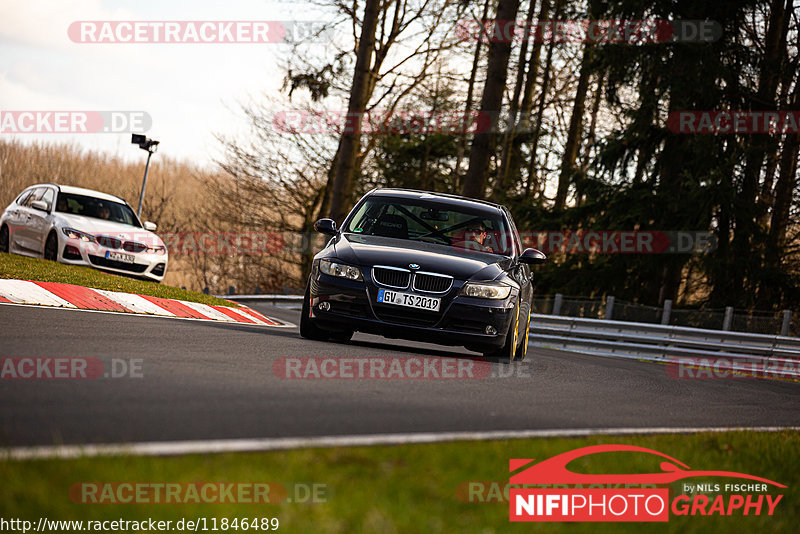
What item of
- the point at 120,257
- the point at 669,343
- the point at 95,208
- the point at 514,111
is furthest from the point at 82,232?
the point at 514,111

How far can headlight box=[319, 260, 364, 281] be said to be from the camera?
8860 millimetres

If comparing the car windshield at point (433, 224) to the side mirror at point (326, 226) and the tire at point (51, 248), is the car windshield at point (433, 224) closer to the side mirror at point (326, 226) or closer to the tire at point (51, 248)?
the side mirror at point (326, 226)

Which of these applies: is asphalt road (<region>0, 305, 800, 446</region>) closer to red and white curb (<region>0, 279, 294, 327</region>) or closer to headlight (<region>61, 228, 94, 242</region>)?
red and white curb (<region>0, 279, 294, 327</region>)

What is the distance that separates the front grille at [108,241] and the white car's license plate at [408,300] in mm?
9146

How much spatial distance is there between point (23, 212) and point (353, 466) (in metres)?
15.4

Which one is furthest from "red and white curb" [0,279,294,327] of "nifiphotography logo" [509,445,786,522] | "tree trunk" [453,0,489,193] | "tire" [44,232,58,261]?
"tree trunk" [453,0,489,193]

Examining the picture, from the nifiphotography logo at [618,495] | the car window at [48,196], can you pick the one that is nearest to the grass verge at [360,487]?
the nifiphotography logo at [618,495]

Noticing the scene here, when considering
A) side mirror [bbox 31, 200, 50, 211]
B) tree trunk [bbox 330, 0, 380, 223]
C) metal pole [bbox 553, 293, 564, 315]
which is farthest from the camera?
tree trunk [bbox 330, 0, 380, 223]

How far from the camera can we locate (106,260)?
1631cm

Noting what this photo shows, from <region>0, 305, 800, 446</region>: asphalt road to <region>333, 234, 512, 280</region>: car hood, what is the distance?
931 mm

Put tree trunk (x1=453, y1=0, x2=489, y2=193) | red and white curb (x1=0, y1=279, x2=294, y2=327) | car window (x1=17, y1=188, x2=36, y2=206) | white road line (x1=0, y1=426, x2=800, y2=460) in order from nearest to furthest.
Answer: white road line (x1=0, y1=426, x2=800, y2=460) < red and white curb (x1=0, y1=279, x2=294, y2=327) < car window (x1=17, y1=188, x2=36, y2=206) < tree trunk (x1=453, y1=0, x2=489, y2=193)

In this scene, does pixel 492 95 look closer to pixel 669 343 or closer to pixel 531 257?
pixel 669 343

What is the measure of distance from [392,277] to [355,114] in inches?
621

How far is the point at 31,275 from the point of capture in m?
12.3
